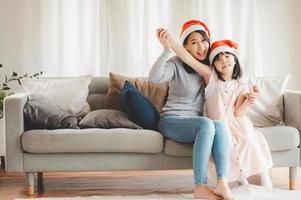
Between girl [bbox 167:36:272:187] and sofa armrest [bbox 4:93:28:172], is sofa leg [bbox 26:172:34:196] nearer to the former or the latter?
sofa armrest [bbox 4:93:28:172]

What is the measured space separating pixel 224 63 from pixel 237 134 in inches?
18.0

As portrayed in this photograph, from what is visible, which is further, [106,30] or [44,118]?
[106,30]

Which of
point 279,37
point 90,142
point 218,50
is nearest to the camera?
point 90,142

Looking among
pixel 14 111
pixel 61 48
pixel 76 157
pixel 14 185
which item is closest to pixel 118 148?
pixel 76 157

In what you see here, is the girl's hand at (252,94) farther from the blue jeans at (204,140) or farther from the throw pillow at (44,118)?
the throw pillow at (44,118)

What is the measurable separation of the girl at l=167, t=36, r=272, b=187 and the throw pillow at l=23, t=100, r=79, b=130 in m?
0.84

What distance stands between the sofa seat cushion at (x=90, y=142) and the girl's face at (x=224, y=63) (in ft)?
1.93

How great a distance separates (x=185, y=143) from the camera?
9.40 feet

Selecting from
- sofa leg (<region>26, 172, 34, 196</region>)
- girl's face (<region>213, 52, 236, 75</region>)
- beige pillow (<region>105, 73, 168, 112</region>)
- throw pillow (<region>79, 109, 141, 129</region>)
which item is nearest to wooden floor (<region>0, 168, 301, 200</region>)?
sofa leg (<region>26, 172, 34, 196</region>)

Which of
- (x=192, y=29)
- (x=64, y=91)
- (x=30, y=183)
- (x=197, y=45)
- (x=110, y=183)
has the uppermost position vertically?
(x=192, y=29)

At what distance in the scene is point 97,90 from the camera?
11.6ft

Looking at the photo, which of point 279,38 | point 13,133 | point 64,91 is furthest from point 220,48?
point 279,38

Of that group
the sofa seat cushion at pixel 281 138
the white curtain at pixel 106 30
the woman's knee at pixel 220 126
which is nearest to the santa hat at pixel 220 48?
the woman's knee at pixel 220 126

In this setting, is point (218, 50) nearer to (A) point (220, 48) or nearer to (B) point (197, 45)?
(A) point (220, 48)
